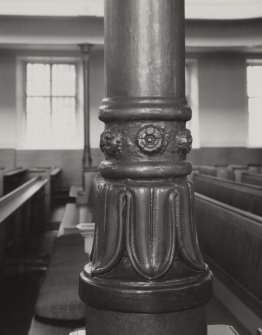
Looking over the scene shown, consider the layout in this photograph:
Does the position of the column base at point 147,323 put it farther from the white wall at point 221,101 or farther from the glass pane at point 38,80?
the glass pane at point 38,80

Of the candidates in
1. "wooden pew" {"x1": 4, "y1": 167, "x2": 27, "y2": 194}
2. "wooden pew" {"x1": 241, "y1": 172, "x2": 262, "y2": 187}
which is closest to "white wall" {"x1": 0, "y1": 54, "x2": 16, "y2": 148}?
"wooden pew" {"x1": 4, "y1": 167, "x2": 27, "y2": 194}

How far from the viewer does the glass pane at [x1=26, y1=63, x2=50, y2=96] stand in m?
11.2

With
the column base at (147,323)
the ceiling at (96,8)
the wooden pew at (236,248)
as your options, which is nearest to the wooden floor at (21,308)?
the wooden pew at (236,248)

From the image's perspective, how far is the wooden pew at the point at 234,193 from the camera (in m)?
3.62

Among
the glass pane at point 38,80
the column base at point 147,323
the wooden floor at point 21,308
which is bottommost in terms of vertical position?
the wooden floor at point 21,308

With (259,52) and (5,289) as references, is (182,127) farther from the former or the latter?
(259,52)

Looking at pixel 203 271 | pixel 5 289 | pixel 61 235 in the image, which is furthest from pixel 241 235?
pixel 5 289

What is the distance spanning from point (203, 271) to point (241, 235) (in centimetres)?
124

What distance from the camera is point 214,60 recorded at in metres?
11.3

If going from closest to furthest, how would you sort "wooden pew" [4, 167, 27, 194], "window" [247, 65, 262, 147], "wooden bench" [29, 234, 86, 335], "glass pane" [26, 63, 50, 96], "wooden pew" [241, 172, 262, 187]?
1. "wooden bench" [29, 234, 86, 335]
2. "wooden pew" [241, 172, 262, 187]
3. "wooden pew" [4, 167, 27, 194]
4. "glass pane" [26, 63, 50, 96]
5. "window" [247, 65, 262, 147]

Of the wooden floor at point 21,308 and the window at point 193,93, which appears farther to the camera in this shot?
the window at point 193,93

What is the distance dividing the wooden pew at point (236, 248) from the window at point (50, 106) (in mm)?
8471

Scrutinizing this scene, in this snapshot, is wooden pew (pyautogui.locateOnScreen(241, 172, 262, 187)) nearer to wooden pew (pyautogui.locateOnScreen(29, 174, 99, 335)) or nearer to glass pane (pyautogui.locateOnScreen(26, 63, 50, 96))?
wooden pew (pyautogui.locateOnScreen(29, 174, 99, 335))

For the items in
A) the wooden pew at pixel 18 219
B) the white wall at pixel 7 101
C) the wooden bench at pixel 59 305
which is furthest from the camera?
the white wall at pixel 7 101
